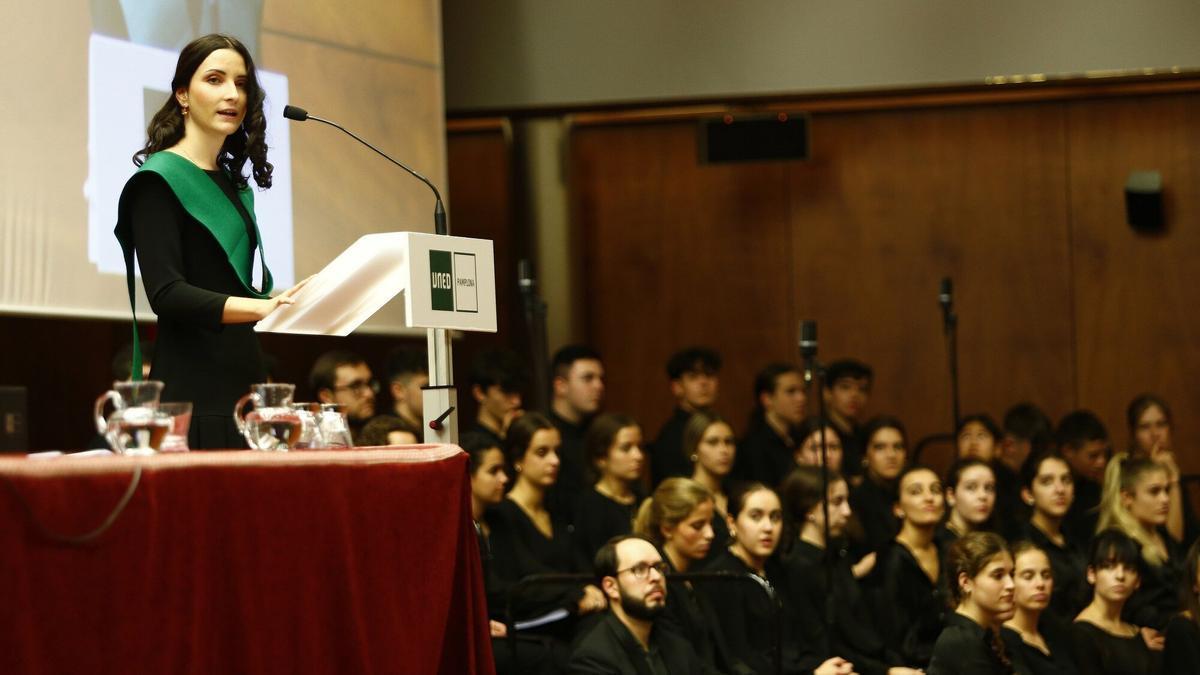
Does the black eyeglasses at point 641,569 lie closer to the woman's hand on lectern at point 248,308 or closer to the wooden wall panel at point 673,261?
the woman's hand on lectern at point 248,308

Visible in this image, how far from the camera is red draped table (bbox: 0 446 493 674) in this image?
74.2 inches

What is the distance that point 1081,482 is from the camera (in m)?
6.21

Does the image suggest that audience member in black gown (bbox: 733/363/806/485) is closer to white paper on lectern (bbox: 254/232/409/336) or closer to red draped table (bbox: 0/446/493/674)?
white paper on lectern (bbox: 254/232/409/336)

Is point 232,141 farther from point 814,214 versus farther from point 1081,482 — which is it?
point 814,214

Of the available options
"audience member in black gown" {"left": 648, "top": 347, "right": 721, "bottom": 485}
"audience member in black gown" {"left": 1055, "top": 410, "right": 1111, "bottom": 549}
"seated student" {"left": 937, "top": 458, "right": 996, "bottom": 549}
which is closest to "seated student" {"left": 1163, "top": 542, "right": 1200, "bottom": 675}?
"seated student" {"left": 937, "top": 458, "right": 996, "bottom": 549}

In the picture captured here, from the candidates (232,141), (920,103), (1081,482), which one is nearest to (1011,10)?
(920,103)

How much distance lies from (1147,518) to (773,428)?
4.96 feet

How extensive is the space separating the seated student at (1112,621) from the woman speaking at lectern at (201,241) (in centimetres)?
334

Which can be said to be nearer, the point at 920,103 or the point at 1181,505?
the point at 1181,505

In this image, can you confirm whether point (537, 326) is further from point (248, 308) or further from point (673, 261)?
point (248, 308)

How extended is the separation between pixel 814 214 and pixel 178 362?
18.7 feet

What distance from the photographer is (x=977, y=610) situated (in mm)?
4516

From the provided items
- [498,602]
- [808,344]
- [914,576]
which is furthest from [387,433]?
[914,576]

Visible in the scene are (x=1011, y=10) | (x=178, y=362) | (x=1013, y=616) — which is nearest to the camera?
(x=178, y=362)
